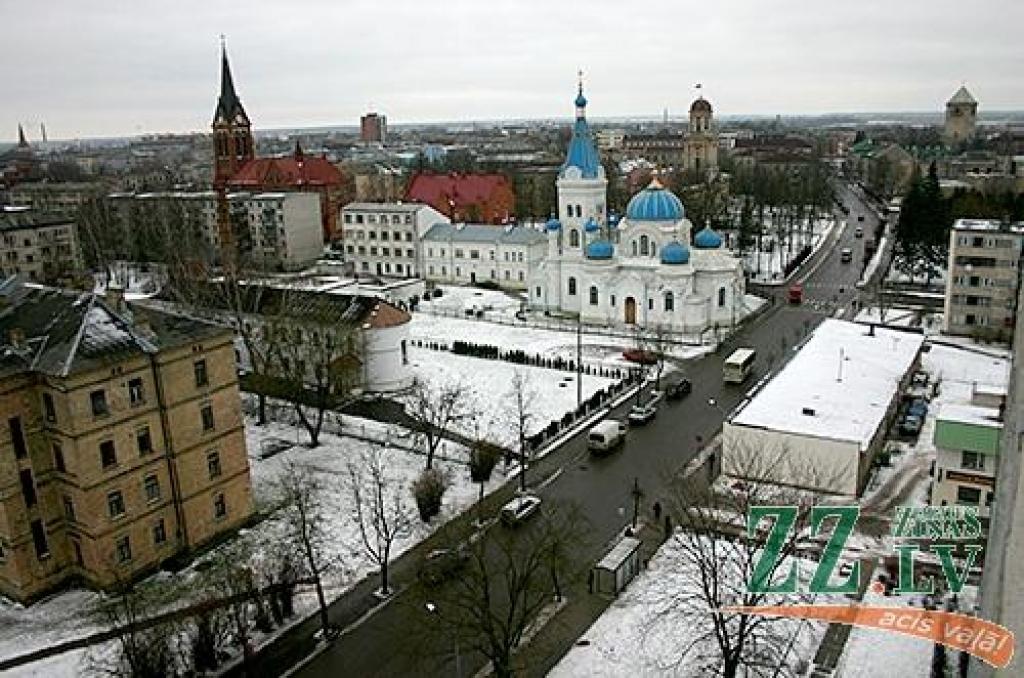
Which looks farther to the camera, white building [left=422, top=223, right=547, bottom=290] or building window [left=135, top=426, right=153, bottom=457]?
white building [left=422, top=223, right=547, bottom=290]

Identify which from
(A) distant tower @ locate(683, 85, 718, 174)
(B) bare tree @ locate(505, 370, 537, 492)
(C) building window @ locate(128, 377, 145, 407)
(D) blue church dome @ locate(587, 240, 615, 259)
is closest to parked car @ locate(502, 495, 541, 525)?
(B) bare tree @ locate(505, 370, 537, 492)

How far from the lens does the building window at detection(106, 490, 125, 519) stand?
2355cm

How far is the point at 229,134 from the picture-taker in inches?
3492

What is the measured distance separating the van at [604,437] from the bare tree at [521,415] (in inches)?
99.1

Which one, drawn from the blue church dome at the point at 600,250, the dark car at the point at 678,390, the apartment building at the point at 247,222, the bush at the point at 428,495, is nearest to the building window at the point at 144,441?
the bush at the point at 428,495

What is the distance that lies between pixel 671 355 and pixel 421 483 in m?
21.7

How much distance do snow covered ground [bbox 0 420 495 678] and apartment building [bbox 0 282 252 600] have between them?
3.69 feet

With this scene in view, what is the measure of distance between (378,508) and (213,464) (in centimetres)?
564

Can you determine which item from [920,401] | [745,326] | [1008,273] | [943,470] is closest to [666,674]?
[943,470]

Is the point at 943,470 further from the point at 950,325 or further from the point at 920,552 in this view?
the point at 950,325

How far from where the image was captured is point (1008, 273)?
45625 millimetres

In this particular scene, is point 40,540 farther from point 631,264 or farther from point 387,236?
point 387,236

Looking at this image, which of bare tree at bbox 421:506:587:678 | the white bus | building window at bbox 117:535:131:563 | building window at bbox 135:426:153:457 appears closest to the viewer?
bare tree at bbox 421:506:587:678

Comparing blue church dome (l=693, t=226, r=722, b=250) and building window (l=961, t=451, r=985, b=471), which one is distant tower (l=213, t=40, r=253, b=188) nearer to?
blue church dome (l=693, t=226, r=722, b=250)
